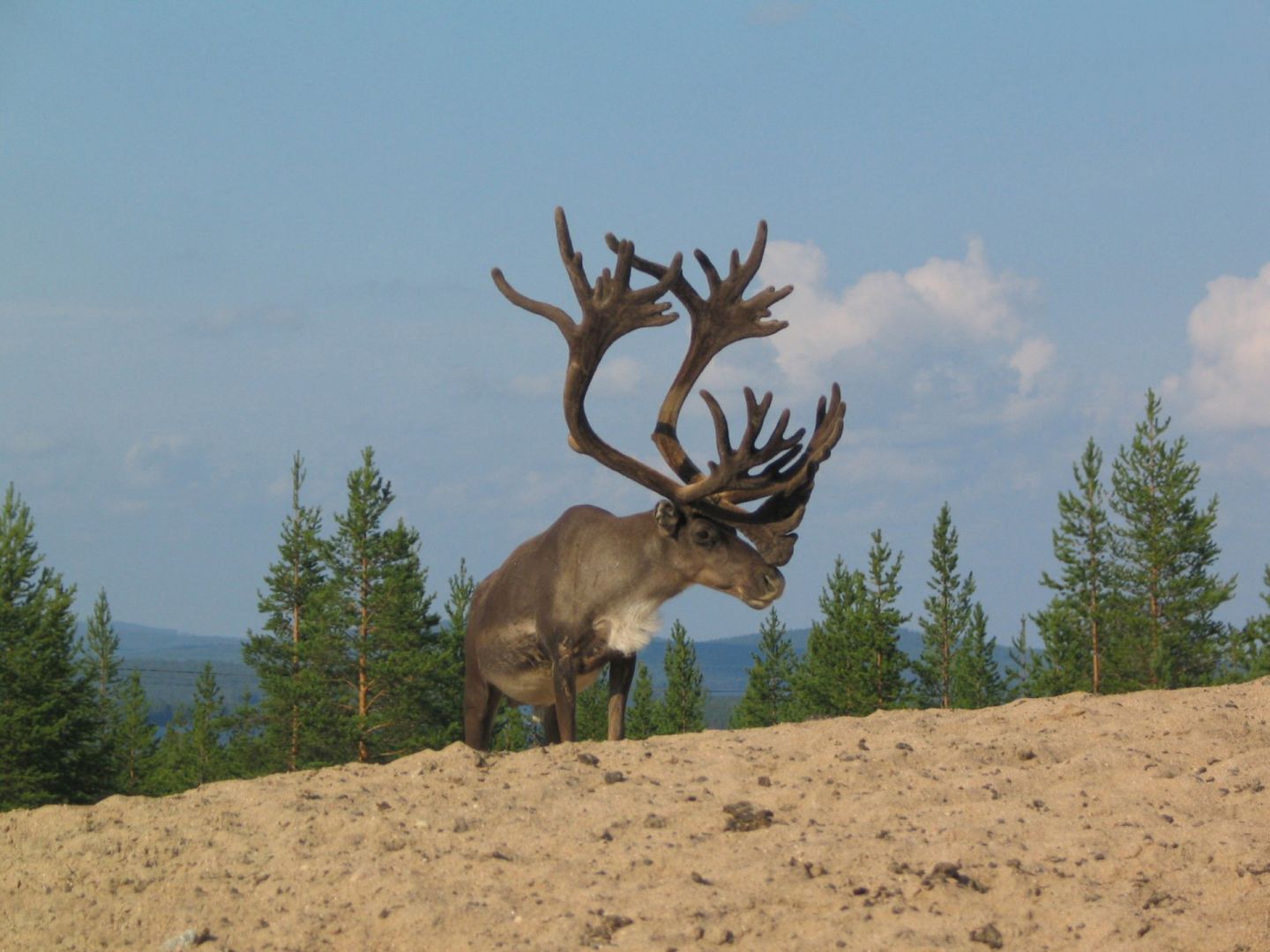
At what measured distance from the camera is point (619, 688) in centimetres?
1097

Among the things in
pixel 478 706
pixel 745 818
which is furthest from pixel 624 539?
pixel 745 818

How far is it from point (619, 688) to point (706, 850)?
4.41 metres

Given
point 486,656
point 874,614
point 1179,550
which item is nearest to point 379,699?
point 874,614

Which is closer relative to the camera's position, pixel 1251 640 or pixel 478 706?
pixel 478 706

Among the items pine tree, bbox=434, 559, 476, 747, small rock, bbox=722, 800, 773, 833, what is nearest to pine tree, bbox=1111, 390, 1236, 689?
pine tree, bbox=434, 559, 476, 747

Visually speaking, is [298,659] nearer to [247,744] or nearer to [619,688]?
[247,744]

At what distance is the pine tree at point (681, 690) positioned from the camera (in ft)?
183

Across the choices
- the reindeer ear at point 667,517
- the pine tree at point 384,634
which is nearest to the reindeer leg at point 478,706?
the reindeer ear at point 667,517

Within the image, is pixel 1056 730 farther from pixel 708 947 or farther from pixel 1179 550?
pixel 1179 550

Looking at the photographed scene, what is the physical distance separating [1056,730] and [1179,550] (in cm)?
4441

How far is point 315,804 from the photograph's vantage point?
25.1ft

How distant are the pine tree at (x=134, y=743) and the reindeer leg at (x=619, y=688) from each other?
41.7m

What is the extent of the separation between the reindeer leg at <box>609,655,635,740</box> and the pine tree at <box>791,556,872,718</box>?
37337mm

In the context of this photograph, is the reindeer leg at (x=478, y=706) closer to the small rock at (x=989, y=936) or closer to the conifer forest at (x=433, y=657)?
the small rock at (x=989, y=936)
